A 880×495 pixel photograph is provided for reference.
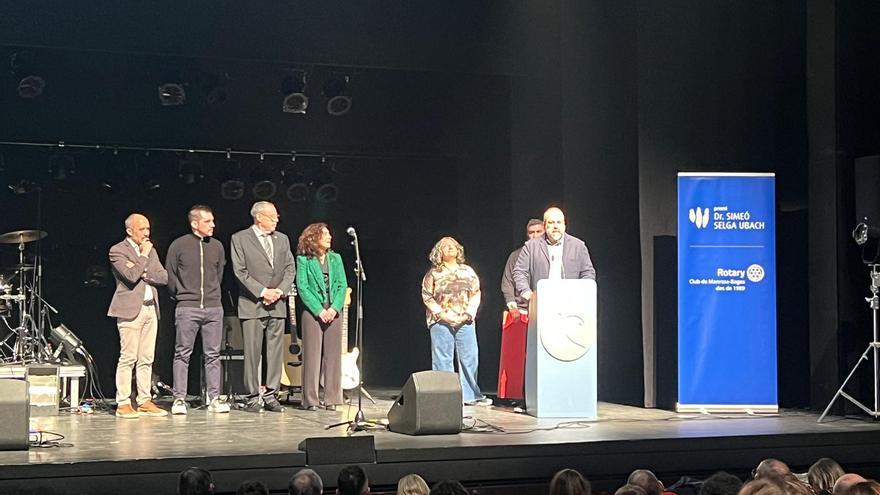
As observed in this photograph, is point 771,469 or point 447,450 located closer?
point 771,469

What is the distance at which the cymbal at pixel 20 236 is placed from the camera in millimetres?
10375

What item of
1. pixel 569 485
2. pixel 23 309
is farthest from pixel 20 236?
pixel 569 485

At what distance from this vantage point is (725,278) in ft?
29.9

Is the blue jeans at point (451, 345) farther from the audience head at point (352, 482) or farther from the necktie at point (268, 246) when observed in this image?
the audience head at point (352, 482)

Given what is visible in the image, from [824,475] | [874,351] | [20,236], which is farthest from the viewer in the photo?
[20,236]

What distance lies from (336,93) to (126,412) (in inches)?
169

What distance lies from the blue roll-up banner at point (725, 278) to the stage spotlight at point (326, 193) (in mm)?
4723

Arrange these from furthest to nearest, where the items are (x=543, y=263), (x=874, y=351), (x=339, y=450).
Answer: (x=543, y=263) < (x=874, y=351) < (x=339, y=450)

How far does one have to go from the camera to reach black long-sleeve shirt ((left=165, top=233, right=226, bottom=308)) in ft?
29.0

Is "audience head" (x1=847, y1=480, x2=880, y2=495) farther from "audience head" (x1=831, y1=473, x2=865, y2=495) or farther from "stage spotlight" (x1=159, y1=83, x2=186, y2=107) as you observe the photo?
"stage spotlight" (x1=159, y1=83, x2=186, y2=107)

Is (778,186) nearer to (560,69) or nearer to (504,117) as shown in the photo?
(560,69)

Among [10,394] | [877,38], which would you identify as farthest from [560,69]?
[10,394]

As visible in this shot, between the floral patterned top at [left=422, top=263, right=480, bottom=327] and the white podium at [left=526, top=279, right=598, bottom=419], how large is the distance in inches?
40.9

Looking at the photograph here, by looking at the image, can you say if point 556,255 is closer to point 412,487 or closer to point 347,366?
point 347,366
